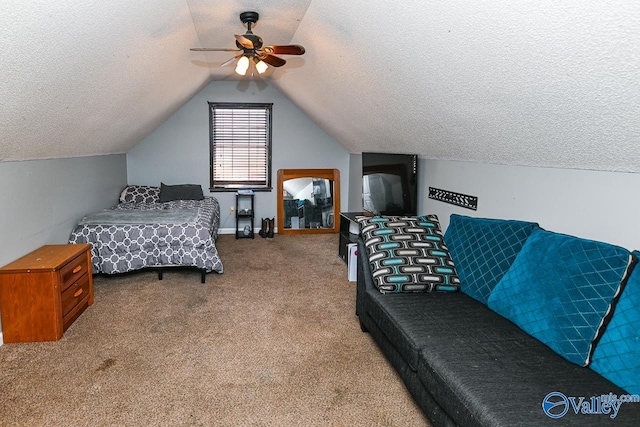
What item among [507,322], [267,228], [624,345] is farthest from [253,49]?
[267,228]

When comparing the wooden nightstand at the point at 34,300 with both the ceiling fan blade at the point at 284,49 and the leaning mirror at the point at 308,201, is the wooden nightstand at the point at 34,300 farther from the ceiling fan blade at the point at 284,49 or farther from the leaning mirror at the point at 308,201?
the leaning mirror at the point at 308,201

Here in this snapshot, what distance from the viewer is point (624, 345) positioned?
5.52 feet

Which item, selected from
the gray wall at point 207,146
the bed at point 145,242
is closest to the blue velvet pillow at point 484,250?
the bed at point 145,242

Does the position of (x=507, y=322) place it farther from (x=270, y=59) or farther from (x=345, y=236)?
(x=345, y=236)

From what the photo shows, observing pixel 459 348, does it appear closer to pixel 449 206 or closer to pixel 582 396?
pixel 582 396

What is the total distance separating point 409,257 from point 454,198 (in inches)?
40.6

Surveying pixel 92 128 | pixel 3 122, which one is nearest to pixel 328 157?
pixel 92 128

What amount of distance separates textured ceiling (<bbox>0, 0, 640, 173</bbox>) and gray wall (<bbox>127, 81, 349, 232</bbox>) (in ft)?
6.63

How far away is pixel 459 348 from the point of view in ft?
6.41

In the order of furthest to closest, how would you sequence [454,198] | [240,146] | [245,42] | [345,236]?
[240,146] < [345,236] < [454,198] < [245,42]

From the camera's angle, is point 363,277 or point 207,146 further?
point 207,146

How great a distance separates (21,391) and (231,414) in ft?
4.01

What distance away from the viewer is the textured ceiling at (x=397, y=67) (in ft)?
5.15
